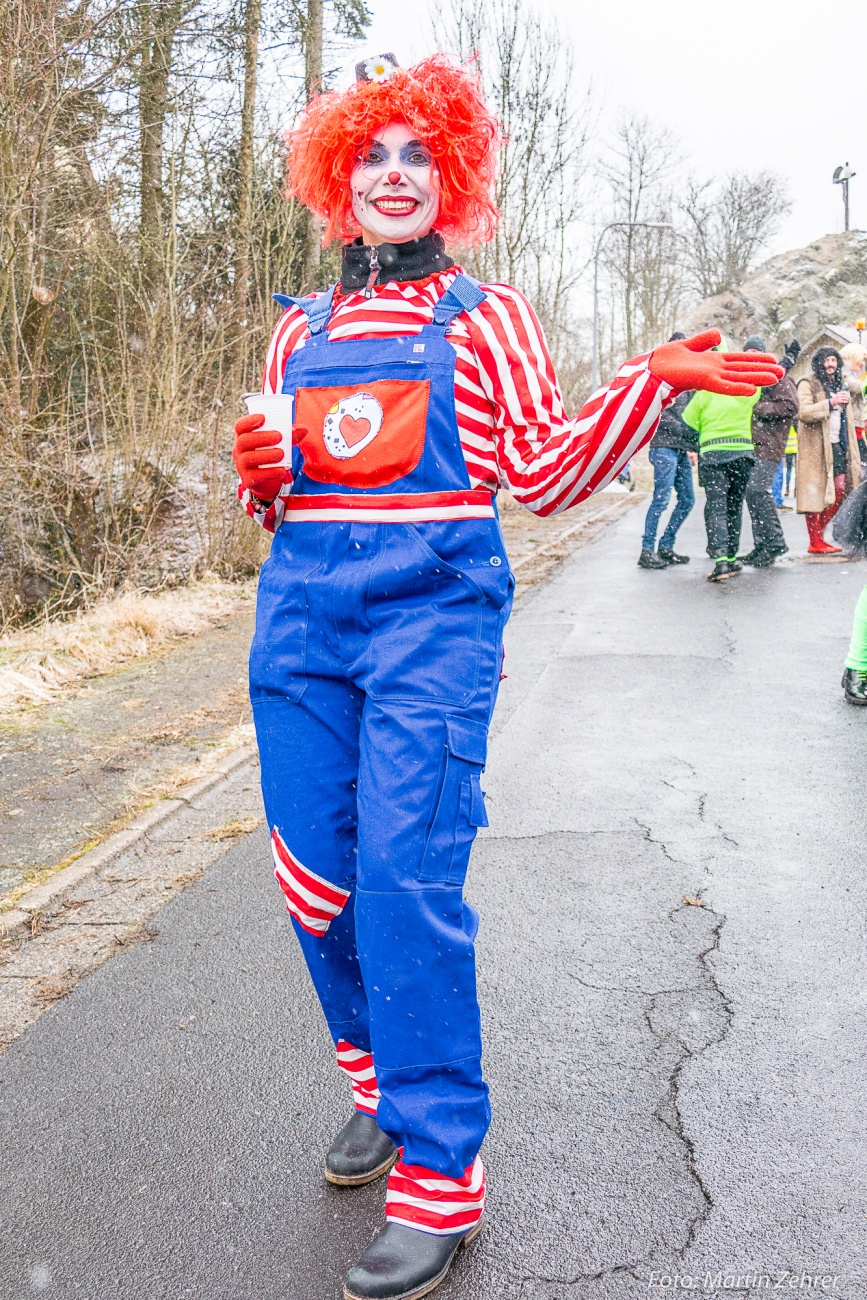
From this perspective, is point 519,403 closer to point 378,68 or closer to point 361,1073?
point 378,68

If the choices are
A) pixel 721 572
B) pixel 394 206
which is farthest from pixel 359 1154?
pixel 721 572

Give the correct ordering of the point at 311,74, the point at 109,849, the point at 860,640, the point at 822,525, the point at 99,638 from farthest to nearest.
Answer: the point at 311,74 → the point at 822,525 → the point at 99,638 → the point at 860,640 → the point at 109,849

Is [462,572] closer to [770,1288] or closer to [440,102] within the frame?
[440,102]

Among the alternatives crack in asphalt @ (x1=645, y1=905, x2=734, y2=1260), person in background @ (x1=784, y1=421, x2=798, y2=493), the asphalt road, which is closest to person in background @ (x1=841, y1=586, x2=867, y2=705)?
the asphalt road

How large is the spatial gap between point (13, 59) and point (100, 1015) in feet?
25.3

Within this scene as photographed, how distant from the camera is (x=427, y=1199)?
88.3 inches

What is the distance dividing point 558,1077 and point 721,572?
856 cm

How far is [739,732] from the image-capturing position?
241 inches

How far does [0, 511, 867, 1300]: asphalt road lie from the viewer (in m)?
2.31

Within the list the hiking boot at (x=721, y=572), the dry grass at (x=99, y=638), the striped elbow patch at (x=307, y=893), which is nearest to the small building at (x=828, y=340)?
the hiking boot at (x=721, y=572)

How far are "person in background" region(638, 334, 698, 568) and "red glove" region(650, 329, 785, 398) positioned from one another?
9.20 metres

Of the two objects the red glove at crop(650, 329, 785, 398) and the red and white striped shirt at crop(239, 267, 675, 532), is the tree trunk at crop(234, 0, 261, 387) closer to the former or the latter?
the red and white striped shirt at crop(239, 267, 675, 532)

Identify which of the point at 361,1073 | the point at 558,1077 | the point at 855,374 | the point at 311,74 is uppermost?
the point at 311,74

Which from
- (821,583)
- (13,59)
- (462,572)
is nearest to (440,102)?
(462,572)
